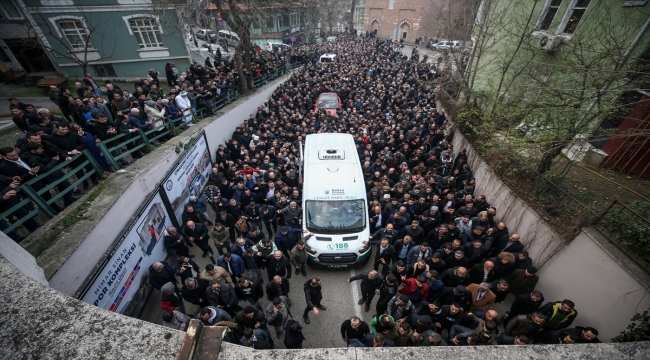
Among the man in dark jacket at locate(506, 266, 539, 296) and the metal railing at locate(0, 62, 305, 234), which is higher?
the metal railing at locate(0, 62, 305, 234)

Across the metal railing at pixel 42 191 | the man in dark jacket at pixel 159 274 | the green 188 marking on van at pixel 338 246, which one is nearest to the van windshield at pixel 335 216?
the green 188 marking on van at pixel 338 246

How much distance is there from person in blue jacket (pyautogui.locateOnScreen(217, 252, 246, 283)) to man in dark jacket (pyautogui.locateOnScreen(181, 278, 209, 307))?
608 millimetres

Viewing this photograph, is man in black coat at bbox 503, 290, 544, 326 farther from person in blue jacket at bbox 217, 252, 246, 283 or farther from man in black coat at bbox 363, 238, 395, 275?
person in blue jacket at bbox 217, 252, 246, 283

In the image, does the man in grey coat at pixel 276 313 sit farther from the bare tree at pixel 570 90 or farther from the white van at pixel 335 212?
the bare tree at pixel 570 90

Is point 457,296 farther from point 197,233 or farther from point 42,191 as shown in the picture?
point 42,191

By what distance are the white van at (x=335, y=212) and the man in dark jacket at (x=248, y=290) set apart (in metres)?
1.57

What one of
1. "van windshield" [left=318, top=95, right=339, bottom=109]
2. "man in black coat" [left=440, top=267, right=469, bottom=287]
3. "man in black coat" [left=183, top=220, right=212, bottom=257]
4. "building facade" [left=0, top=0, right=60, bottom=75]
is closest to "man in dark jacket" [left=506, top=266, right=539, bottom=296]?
"man in black coat" [left=440, top=267, right=469, bottom=287]

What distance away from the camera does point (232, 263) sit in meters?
5.81

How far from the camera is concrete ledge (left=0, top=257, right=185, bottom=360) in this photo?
78.0 inches

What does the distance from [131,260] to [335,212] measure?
15.1 feet

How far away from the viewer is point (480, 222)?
679 centimetres

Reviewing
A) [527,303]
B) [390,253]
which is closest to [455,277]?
[527,303]

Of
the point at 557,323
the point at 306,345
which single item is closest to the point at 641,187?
the point at 557,323

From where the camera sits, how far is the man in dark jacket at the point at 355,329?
4355 mm
